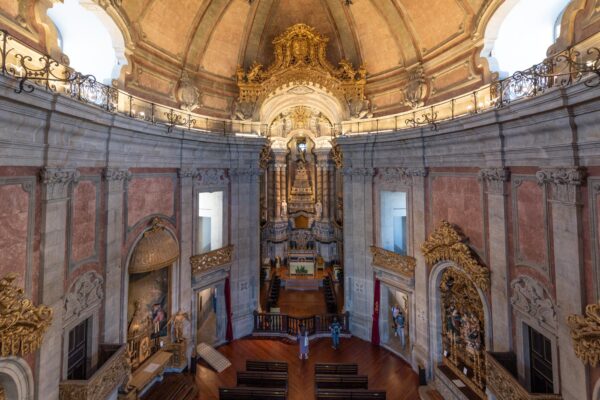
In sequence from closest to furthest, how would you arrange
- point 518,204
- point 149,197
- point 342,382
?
point 518,204 → point 342,382 → point 149,197

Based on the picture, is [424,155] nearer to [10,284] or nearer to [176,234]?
[176,234]

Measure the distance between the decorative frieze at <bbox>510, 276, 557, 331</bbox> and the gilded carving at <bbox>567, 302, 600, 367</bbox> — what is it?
937mm

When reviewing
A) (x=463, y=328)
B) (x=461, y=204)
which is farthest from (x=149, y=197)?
(x=463, y=328)

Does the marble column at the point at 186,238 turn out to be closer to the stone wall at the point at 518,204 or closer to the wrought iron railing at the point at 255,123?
the wrought iron railing at the point at 255,123

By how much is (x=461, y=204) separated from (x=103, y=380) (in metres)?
10.4

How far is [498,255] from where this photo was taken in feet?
25.0

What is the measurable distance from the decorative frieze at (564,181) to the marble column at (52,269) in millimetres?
10099

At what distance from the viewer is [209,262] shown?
11.9 m

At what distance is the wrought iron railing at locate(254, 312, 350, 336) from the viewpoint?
44.1 feet

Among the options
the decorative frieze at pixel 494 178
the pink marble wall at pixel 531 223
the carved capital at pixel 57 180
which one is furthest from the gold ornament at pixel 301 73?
the carved capital at pixel 57 180

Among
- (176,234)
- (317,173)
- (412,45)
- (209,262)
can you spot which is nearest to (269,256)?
(317,173)

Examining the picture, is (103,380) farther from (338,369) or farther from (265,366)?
(338,369)

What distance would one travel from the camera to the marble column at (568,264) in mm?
5504

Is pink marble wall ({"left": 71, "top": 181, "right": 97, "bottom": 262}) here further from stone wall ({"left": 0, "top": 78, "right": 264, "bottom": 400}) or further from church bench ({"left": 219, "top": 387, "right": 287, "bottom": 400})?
church bench ({"left": 219, "top": 387, "right": 287, "bottom": 400})
